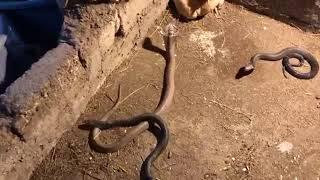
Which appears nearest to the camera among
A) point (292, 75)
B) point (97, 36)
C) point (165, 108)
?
point (97, 36)

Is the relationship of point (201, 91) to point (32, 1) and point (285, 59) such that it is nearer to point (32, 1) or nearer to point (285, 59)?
point (285, 59)

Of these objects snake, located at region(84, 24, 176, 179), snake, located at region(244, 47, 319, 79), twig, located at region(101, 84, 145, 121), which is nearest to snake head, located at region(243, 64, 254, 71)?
snake, located at region(244, 47, 319, 79)

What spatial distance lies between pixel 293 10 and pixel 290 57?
414 millimetres

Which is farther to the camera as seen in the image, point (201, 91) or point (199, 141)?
point (201, 91)

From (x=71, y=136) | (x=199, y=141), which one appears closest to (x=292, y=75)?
(x=199, y=141)

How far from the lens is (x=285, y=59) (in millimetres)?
3545

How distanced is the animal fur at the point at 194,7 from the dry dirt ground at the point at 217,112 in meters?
0.07

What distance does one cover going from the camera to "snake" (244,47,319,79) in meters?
3.47

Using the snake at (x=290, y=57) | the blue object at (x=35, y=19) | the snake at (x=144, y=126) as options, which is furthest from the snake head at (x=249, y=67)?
the blue object at (x=35, y=19)

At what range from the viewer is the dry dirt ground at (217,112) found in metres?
3.03

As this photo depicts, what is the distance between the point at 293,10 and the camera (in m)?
3.75

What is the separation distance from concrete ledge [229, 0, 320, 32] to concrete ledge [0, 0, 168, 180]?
0.95 meters

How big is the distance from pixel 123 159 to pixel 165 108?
45 cm

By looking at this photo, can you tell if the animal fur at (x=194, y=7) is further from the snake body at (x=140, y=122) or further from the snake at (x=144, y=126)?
the snake body at (x=140, y=122)
